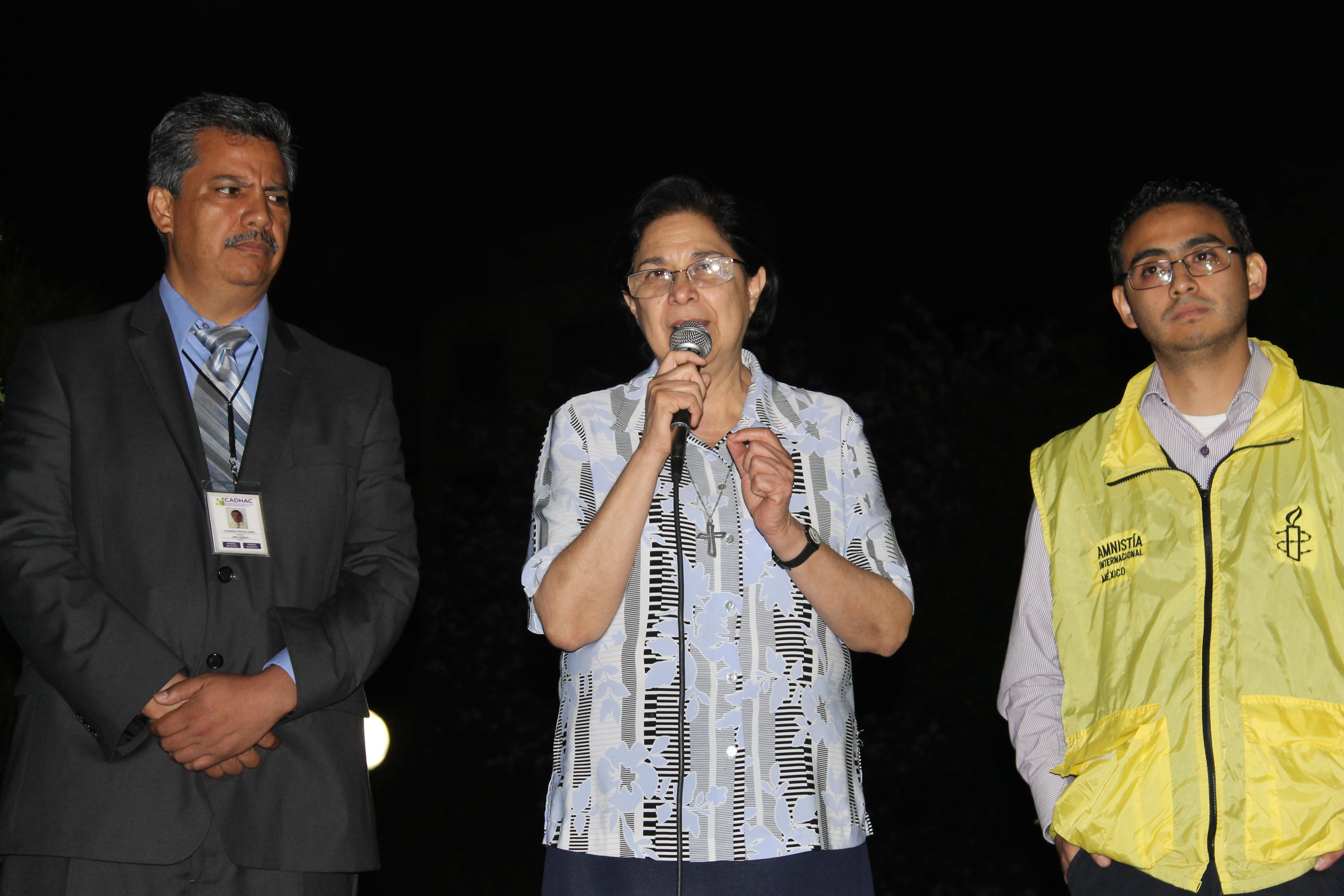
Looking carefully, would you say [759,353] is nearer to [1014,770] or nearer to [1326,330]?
[1014,770]

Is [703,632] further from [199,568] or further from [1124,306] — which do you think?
[1124,306]

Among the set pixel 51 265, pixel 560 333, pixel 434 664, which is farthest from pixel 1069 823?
pixel 560 333

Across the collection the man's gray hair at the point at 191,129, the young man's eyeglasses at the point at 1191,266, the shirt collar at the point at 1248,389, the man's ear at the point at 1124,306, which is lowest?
the shirt collar at the point at 1248,389

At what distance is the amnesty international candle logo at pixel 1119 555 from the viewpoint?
9.29ft

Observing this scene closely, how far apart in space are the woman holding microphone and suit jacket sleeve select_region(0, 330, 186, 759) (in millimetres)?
793

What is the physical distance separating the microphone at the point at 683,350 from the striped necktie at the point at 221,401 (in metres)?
0.97

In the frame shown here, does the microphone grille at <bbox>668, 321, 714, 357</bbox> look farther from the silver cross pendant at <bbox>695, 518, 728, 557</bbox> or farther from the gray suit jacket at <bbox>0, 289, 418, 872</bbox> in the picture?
the gray suit jacket at <bbox>0, 289, 418, 872</bbox>

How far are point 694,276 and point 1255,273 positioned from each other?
1.35m

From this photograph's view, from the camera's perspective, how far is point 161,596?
2.62 metres

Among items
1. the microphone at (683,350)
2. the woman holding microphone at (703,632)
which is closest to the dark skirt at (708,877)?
the woman holding microphone at (703,632)

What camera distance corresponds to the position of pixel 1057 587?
117 inches

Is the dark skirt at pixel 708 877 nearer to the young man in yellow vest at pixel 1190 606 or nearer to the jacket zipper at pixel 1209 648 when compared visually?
the young man in yellow vest at pixel 1190 606

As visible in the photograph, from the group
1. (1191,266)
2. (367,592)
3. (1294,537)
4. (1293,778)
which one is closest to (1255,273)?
(1191,266)

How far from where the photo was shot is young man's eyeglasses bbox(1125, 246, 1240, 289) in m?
2.94
